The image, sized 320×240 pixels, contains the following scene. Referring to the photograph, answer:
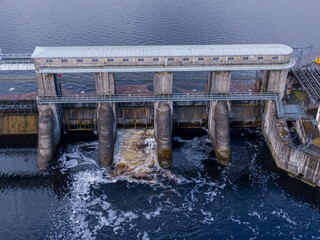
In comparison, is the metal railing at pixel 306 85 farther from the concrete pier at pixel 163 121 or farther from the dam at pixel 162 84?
the concrete pier at pixel 163 121

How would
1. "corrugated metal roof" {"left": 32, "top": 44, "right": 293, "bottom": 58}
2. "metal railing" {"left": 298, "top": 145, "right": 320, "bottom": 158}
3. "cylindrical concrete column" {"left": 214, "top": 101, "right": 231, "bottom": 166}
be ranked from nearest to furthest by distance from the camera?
"metal railing" {"left": 298, "top": 145, "right": 320, "bottom": 158}, "corrugated metal roof" {"left": 32, "top": 44, "right": 293, "bottom": 58}, "cylindrical concrete column" {"left": 214, "top": 101, "right": 231, "bottom": 166}

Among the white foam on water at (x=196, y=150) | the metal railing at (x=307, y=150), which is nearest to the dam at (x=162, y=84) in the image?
the metal railing at (x=307, y=150)

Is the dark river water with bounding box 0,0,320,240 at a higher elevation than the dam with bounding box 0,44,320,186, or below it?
below

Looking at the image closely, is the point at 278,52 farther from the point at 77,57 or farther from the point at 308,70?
the point at 77,57

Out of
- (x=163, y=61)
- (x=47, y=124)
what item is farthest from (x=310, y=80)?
(x=47, y=124)

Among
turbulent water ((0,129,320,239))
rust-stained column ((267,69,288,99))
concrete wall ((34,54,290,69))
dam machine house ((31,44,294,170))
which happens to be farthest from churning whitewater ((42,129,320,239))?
concrete wall ((34,54,290,69))

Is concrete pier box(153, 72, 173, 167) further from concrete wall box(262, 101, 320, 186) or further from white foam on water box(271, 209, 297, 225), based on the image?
concrete wall box(262, 101, 320, 186)

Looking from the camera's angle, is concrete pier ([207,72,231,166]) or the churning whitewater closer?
the churning whitewater

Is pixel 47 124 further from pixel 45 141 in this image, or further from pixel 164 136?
pixel 164 136
